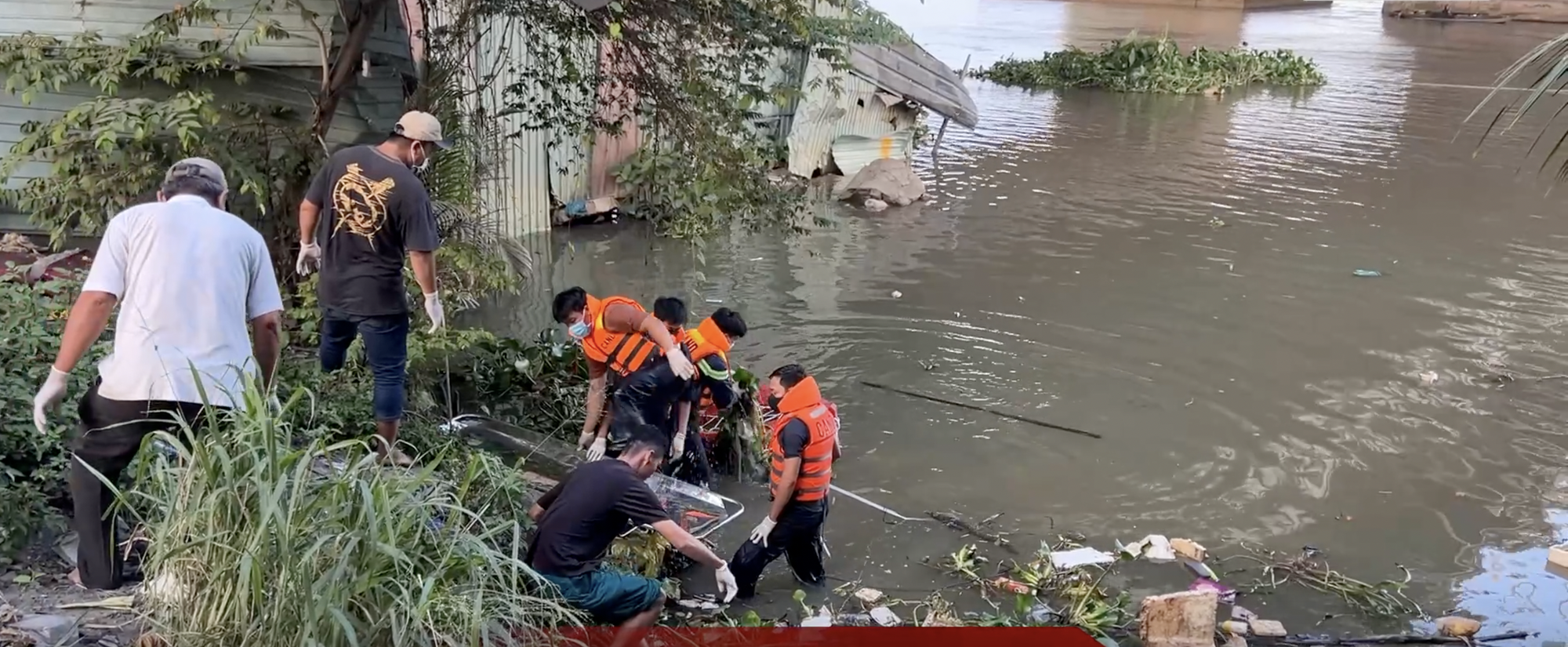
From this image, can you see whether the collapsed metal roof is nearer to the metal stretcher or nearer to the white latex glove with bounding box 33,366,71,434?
the metal stretcher

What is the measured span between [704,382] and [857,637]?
8.09 feet

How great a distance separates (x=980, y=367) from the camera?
9.88m

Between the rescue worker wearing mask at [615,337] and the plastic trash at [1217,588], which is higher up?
the rescue worker wearing mask at [615,337]

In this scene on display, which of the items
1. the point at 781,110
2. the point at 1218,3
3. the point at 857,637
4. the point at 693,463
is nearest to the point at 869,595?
the point at 857,637

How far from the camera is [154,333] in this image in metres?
3.72

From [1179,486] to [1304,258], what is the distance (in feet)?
23.7

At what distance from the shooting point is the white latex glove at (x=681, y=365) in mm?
6363

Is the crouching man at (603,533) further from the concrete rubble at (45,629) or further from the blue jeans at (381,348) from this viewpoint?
the concrete rubble at (45,629)

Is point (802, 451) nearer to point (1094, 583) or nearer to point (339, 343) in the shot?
point (1094, 583)

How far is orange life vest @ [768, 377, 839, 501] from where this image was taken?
5660 millimetres

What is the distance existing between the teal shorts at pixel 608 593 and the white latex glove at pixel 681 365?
6.57 feet

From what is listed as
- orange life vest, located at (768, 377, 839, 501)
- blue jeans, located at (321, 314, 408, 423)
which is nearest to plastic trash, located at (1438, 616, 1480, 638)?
orange life vest, located at (768, 377, 839, 501)

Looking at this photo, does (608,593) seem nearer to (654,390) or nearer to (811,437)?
(811,437)

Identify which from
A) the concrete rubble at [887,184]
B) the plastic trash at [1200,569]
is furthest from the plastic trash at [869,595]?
the concrete rubble at [887,184]
